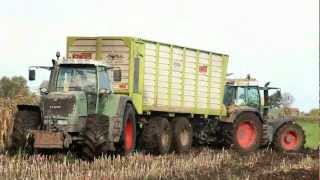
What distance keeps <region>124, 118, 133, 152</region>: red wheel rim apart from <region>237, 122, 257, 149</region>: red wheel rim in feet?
17.3

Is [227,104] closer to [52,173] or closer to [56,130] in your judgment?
[56,130]

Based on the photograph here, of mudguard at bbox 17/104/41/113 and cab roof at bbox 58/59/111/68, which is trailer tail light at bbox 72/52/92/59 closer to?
cab roof at bbox 58/59/111/68

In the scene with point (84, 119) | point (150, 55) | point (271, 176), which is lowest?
point (271, 176)

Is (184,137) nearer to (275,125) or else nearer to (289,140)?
(275,125)

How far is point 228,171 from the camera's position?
13516 mm

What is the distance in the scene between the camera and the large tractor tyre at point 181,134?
17.9 metres

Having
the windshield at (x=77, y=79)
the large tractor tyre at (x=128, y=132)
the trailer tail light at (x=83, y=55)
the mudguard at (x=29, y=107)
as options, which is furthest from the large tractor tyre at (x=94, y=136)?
the trailer tail light at (x=83, y=55)

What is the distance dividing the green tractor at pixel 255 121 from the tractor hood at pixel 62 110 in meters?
6.51

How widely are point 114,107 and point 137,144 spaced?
2.67 m

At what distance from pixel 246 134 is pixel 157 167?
740cm

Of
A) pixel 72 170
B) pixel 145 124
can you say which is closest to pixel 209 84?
pixel 145 124

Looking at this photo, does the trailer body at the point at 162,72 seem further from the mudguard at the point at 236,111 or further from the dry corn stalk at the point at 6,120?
the dry corn stalk at the point at 6,120

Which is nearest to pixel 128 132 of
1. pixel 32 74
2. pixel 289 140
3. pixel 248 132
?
pixel 32 74

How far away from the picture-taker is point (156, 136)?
54.7ft
